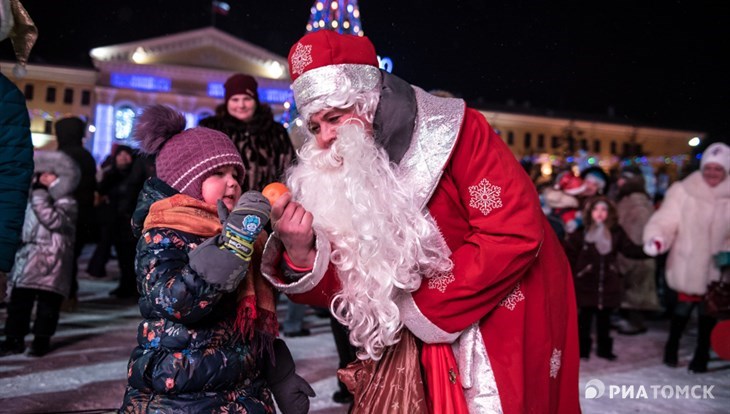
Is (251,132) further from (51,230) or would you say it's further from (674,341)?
(674,341)

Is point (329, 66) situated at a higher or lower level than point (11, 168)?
higher

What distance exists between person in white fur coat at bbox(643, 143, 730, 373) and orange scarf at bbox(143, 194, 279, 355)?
3.98m

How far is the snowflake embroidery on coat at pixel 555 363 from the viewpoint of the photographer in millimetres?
1832

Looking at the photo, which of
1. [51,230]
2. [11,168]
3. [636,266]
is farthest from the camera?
[636,266]

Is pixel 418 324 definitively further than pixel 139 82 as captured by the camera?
No

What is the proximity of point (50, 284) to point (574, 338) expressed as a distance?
13.0 feet

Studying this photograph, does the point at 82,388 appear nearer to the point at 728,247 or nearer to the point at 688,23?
the point at 728,247

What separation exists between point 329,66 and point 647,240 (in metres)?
4.17

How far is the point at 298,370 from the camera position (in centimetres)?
426

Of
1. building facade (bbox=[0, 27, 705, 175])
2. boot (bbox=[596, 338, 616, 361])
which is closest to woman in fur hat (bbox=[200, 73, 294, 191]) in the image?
boot (bbox=[596, 338, 616, 361])

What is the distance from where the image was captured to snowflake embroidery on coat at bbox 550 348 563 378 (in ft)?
6.01

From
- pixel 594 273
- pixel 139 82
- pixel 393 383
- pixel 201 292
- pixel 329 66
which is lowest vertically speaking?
pixel 393 383

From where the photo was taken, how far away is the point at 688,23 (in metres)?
5.47

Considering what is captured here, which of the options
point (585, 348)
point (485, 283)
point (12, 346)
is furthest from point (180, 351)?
point (585, 348)
